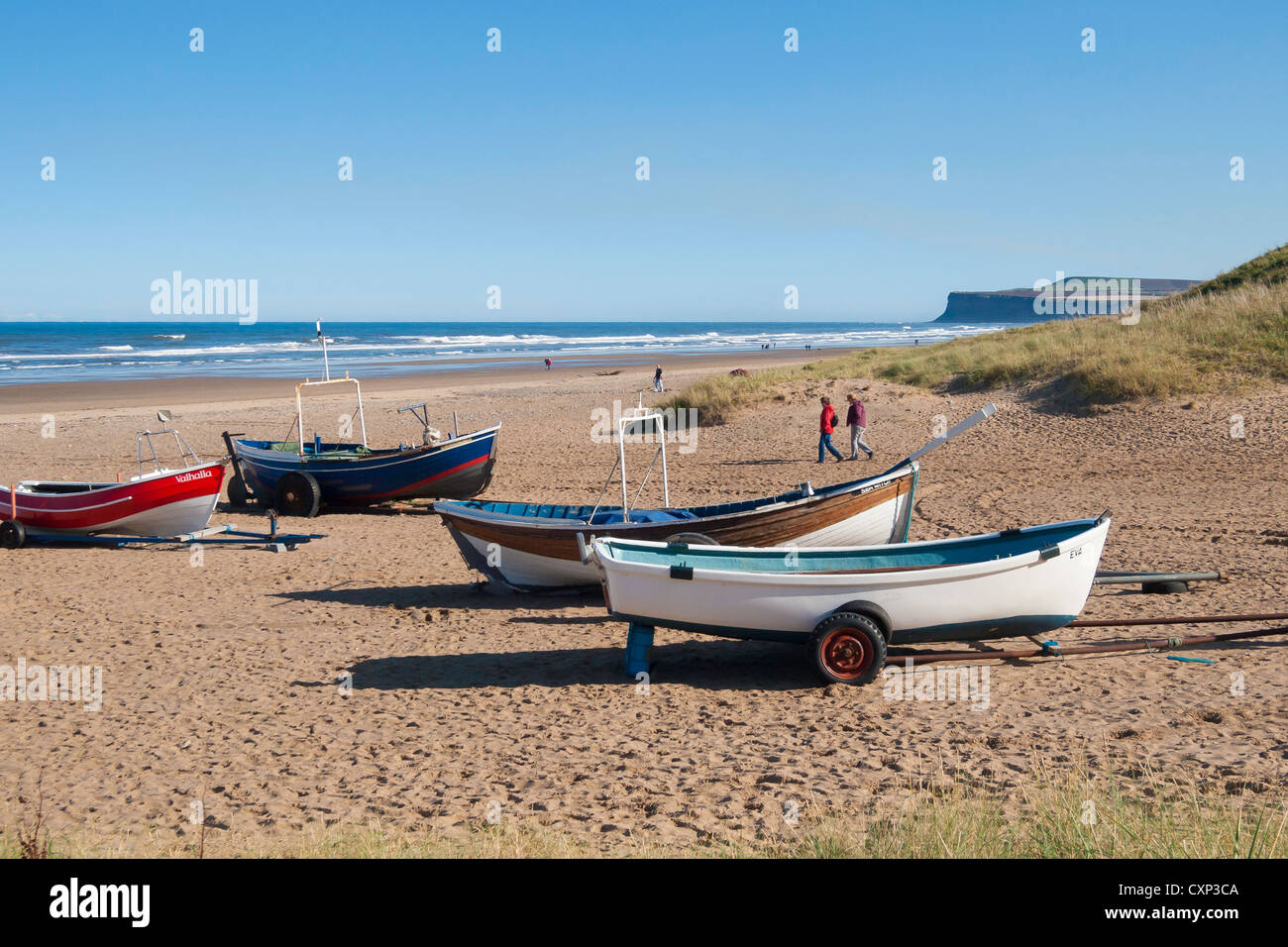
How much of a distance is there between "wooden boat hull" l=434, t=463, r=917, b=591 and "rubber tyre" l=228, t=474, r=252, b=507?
8.74 metres

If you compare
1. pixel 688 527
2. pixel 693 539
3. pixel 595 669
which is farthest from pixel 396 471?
pixel 595 669

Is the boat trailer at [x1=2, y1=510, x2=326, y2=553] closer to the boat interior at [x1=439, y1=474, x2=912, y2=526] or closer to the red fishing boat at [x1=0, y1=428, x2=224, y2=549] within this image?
the red fishing boat at [x1=0, y1=428, x2=224, y2=549]

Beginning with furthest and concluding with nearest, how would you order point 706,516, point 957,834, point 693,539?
point 706,516 < point 693,539 < point 957,834

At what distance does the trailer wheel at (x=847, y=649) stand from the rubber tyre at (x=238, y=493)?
1415cm

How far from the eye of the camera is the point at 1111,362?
2308 cm

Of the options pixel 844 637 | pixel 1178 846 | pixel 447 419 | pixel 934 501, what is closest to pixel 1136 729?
pixel 844 637

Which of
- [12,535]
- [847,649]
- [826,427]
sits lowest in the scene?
[847,649]

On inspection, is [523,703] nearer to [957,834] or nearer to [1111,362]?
[957,834]

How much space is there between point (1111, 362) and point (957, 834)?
2132cm

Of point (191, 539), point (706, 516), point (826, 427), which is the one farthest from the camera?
point (826, 427)

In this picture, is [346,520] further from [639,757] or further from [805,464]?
[639,757]

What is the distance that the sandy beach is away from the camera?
5969 mm

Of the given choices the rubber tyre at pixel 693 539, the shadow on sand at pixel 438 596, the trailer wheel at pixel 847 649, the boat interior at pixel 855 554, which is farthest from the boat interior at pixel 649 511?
the trailer wheel at pixel 847 649
